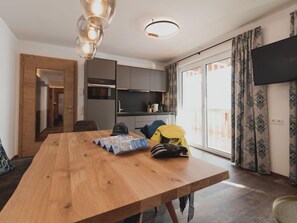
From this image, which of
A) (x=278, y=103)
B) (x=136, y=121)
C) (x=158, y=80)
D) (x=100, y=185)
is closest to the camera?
(x=100, y=185)

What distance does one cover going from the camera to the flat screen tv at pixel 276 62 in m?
2.11

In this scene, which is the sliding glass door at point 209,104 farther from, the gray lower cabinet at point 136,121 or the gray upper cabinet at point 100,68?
the gray upper cabinet at point 100,68

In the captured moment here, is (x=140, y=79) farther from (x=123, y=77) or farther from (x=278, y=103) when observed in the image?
(x=278, y=103)

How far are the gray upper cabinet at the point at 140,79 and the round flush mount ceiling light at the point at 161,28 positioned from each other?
1.74 m

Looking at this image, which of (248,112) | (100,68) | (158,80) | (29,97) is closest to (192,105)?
(158,80)

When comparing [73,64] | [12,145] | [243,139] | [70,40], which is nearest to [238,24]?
[243,139]

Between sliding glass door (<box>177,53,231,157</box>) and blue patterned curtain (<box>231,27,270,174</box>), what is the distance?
18.8 inches

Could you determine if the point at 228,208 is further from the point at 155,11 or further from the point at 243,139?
the point at 155,11

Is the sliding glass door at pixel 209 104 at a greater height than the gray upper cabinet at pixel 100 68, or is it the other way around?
the gray upper cabinet at pixel 100 68

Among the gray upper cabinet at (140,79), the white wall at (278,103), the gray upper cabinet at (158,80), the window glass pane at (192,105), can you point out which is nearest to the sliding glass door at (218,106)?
the window glass pane at (192,105)

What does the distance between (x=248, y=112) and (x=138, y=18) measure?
2.46 meters

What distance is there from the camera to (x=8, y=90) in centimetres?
304

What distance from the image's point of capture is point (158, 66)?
5168 millimetres

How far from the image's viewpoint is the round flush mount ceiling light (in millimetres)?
2482
